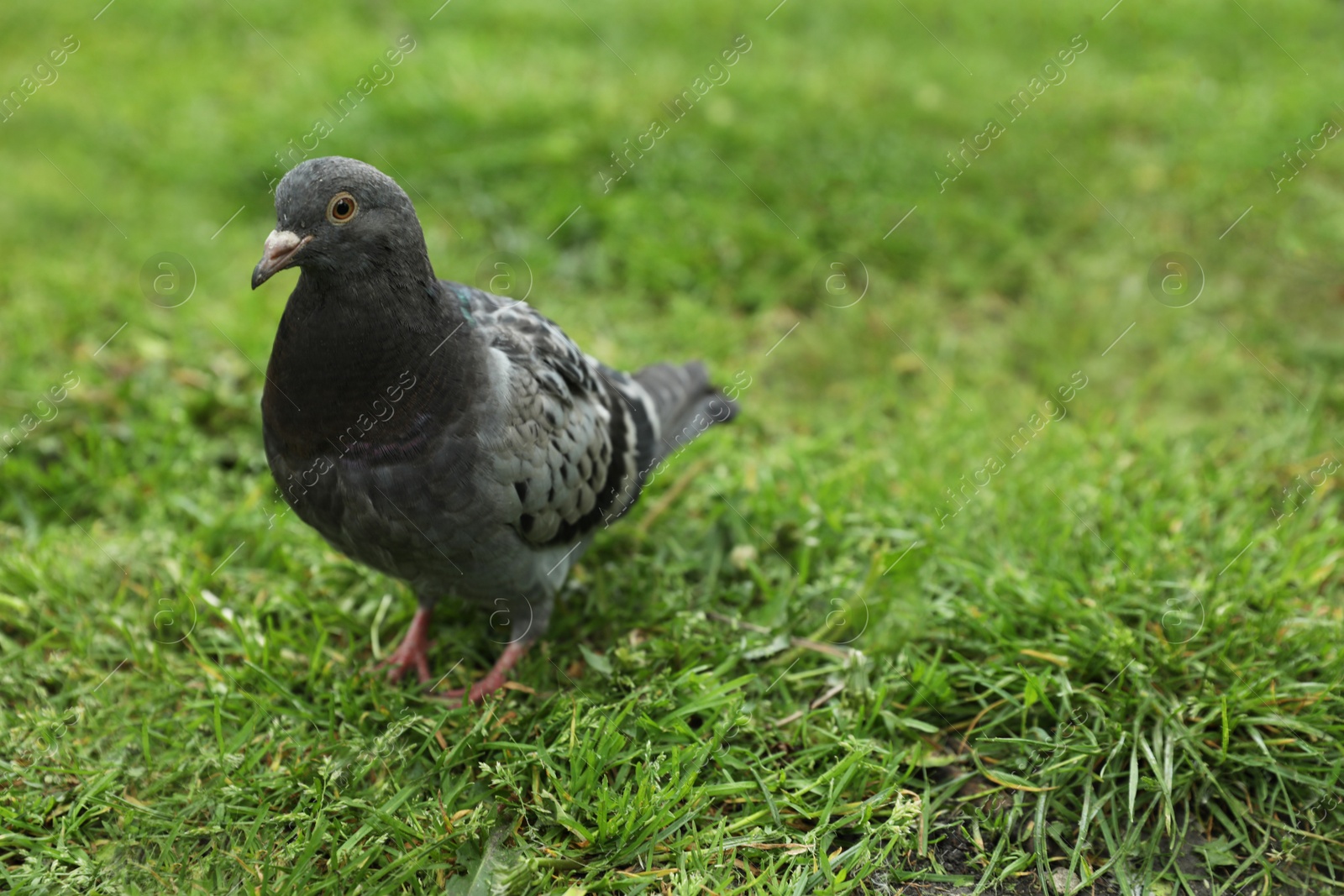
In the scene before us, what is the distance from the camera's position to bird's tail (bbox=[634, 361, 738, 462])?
4070mm

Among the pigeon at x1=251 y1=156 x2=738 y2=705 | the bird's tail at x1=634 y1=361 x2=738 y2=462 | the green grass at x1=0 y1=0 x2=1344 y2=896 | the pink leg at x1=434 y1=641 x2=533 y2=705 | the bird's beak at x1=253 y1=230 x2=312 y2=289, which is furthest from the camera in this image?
the bird's tail at x1=634 y1=361 x2=738 y2=462

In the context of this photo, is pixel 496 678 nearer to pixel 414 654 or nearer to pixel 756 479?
pixel 414 654

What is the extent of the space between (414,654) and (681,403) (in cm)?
153

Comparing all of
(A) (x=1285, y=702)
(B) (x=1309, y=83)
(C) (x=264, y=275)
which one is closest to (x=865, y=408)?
(A) (x=1285, y=702)

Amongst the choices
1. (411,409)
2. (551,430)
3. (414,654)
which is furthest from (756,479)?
(411,409)

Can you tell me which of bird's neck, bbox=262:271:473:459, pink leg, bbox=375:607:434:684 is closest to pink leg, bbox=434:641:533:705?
pink leg, bbox=375:607:434:684

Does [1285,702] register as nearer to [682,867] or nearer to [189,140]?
[682,867]

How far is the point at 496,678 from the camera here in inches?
142

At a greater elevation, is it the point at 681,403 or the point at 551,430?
the point at 551,430

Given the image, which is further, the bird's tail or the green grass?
the bird's tail

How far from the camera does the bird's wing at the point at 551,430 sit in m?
3.13

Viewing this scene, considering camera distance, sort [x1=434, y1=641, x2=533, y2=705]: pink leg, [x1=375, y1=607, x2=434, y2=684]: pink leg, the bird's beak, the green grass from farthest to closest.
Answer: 1. [x1=375, y1=607, x2=434, y2=684]: pink leg
2. [x1=434, y1=641, x2=533, y2=705]: pink leg
3. the green grass
4. the bird's beak

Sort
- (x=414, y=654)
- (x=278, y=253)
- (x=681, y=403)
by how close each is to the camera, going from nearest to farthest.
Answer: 1. (x=278, y=253)
2. (x=414, y=654)
3. (x=681, y=403)

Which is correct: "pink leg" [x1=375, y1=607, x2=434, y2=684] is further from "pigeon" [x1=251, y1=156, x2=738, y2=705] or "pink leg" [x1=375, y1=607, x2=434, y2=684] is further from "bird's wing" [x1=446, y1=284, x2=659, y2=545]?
"bird's wing" [x1=446, y1=284, x2=659, y2=545]
